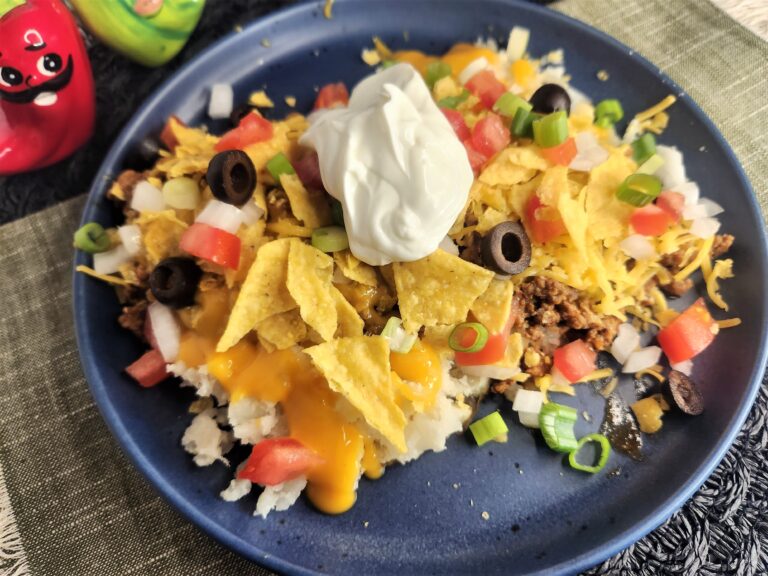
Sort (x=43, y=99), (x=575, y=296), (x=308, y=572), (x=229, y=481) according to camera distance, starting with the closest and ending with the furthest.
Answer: (x=308, y=572), (x=229, y=481), (x=575, y=296), (x=43, y=99)

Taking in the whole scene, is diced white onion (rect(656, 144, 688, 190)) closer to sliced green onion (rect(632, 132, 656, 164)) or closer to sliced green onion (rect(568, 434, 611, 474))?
sliced green onion (rect(632, 132, 656, 164))

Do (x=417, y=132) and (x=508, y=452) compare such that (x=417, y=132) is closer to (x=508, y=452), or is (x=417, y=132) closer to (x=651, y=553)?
(x=508, y=452)

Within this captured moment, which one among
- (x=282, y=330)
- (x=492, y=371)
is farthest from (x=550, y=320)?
(x=282, y=330)

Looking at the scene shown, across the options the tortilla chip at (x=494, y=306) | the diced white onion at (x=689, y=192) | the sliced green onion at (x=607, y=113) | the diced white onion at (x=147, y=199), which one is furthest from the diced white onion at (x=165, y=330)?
the diced white onion at (x=689, y=192)

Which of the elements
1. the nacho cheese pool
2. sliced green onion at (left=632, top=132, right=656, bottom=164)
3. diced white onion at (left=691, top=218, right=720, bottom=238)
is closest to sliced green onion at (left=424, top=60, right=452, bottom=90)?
the nacho cheese pool

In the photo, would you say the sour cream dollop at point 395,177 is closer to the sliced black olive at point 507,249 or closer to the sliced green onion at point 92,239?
the sliced black olive at point 507,249

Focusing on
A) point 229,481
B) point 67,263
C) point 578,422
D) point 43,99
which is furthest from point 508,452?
point 43,99

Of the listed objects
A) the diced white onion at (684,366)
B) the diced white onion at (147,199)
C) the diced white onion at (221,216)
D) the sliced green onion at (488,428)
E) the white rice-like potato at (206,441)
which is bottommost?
the white rice-like potato at (206,441)
